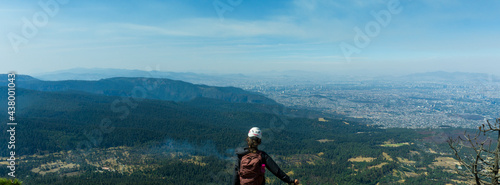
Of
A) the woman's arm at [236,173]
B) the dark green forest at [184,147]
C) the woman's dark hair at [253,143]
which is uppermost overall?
the woman's dark hair at [253,143]

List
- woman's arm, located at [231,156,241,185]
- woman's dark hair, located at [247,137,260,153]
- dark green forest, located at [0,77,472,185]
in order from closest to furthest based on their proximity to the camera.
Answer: woman's dark hair, located at [247,137,260,153] → woman's arm, located at [231,156,241,185] → dark green forest, located at [0,77,472,185]

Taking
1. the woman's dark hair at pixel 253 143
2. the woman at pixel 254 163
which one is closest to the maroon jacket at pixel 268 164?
the woman at pixel 254 163

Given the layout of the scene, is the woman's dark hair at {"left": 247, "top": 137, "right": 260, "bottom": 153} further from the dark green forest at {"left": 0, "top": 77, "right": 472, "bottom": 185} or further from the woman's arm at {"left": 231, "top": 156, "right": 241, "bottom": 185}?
the dark green forest at {"left": 0, "top": 77, "right": 472, "bottom": 185}

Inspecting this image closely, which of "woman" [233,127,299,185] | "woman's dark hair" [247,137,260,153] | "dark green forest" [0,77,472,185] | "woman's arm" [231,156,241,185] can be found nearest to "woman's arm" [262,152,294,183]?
"woman" [233,127,299,185]

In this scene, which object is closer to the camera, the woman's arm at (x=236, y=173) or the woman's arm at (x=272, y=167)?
the woman's arm at (x=272, y=167)

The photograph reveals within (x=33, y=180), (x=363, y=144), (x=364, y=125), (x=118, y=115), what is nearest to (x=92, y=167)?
(x=33, y=180)

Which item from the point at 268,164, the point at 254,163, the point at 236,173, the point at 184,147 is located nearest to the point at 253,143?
the point at 254,163

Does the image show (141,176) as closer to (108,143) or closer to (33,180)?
(33,180)

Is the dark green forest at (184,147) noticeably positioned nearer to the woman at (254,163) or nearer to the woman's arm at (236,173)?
the woman's arm at (236,173)
